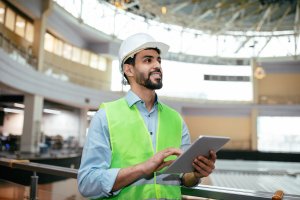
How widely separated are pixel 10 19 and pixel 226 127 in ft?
67.1

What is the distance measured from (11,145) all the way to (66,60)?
9436 millimetres

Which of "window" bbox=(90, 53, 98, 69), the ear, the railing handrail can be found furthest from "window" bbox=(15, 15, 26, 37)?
the ear

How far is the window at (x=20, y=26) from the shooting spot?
18703 mm

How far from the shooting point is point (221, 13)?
94.4 ft

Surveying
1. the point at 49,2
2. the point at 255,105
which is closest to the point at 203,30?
the point at 255,105

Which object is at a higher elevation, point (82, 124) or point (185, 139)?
point (82, 124)

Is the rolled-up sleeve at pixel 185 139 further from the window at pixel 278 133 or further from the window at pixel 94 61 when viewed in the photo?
the window at pixel 278 133

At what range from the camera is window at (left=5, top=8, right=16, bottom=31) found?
17.8 meters

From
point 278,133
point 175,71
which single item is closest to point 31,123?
point 175,71

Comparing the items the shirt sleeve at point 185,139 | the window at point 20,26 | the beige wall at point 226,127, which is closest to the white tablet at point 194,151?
the shirt sleeve at point 185,139

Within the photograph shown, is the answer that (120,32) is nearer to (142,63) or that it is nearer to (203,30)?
(203,30)

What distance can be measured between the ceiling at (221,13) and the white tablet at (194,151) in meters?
22.8

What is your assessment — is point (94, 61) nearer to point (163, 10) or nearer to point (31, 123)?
point (163, 10)

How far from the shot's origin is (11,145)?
17.1 meters
